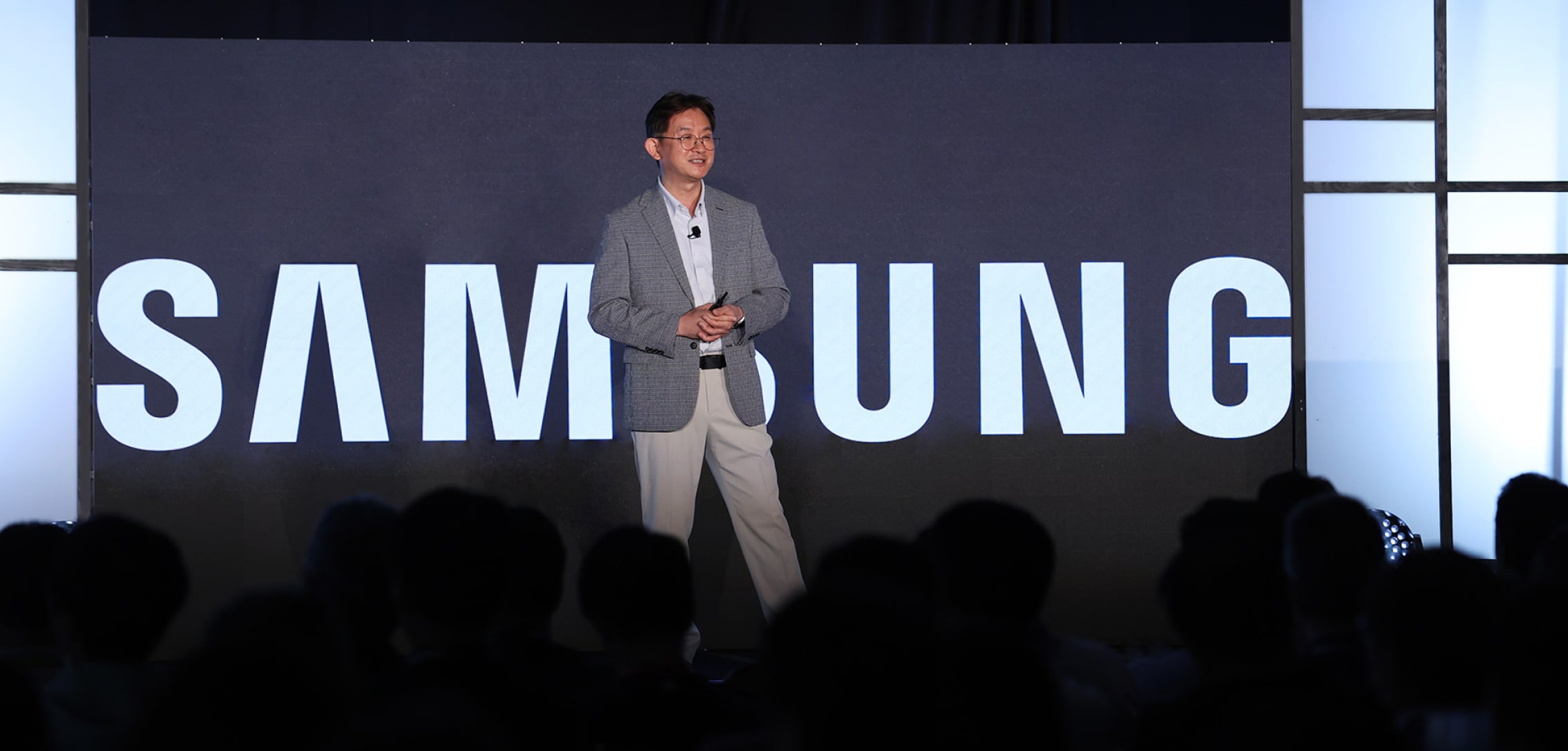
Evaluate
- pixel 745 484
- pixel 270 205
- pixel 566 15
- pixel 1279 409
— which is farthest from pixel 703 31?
pixel 1279 409

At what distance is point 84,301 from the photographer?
5.21m

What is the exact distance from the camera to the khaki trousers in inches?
176

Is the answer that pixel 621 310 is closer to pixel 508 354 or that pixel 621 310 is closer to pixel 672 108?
pixel 672 108

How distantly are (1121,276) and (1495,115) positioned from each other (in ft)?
5.40

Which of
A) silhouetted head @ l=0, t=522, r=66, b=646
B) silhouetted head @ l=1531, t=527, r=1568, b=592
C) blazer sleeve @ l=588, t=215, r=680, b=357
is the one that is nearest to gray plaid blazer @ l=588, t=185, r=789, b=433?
blazer sleeve @ l=588, t=215, r=680, b=357

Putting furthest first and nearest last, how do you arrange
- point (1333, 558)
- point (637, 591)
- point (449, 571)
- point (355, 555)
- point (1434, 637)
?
1. point (355, 555)
2. point (1333, 558)
3. point (637, 591)
4. point (449, 571)
5. point (1434, 637)

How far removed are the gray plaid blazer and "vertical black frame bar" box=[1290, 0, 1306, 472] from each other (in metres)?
1.96

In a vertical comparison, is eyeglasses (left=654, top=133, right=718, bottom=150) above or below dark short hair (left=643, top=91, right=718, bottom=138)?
below

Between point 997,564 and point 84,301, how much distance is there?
156 inches

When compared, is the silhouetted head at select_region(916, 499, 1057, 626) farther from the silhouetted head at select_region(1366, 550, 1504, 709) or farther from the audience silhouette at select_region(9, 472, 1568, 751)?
the silhouetted head at select_region(1366, 550, 1504, 709)

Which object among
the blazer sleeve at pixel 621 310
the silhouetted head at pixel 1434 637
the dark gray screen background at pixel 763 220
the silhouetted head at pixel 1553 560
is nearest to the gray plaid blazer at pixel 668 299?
the blazer sleeve at pixel 621 310

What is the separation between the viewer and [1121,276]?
17.6 ft

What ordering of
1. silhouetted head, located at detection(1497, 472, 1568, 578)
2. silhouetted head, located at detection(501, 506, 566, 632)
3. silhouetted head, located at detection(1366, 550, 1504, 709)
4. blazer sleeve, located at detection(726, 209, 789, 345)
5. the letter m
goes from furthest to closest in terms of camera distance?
the letter m, blazer sleeve, located at detection(726, 209, 789, 345), silhouetted head, located at detection(1497, 472, 1568, 578), silhouetted head, located at detection(501, 506, 566, 632), silhouetted head, located at detection(1366, 550, 1504, 709)

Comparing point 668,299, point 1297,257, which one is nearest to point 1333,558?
point 668,299
